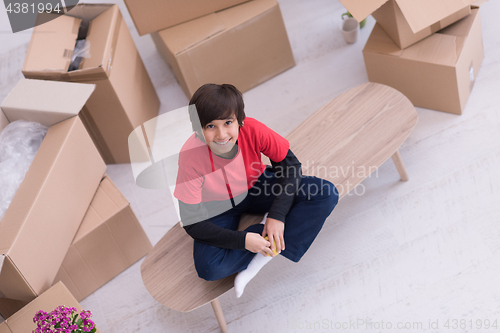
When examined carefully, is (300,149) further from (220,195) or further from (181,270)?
(181,270)

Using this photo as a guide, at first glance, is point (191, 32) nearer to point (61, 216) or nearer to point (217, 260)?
point (61, 216)

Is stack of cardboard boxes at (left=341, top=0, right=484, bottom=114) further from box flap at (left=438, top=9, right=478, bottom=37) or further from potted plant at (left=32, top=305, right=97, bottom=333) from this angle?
potted plant at (left=32, top=305, right=97, bottom=333)

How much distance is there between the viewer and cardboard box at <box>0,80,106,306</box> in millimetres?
1227

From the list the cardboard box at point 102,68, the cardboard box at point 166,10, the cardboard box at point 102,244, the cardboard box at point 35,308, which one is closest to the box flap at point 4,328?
the cardboard box at point 35,308

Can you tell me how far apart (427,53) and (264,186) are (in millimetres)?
845

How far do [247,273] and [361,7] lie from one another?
969 mm

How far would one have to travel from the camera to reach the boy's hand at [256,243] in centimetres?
125

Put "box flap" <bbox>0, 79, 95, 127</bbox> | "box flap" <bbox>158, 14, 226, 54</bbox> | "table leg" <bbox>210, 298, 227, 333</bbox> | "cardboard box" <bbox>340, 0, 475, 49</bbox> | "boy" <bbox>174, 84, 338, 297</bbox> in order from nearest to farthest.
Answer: "boy" <bbox>174, 84, 338, 297</bbox>
"table leg" <bbox>210, 298, 227, 333</bbox>
"box flap" <bbox>0, 79, 95, 127</bbox>
"cardboard box" <bbox>340, 0, 475, 49</bbox>
"box flap" <bbox>158, 14, 226, 54</bbox>

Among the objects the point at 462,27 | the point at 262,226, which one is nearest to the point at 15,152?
the point at 262,226

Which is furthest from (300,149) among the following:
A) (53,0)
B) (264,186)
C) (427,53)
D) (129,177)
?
(53,0)

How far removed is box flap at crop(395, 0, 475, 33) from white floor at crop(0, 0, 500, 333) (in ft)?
1.34

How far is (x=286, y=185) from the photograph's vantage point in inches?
51.8

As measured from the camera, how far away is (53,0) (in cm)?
199

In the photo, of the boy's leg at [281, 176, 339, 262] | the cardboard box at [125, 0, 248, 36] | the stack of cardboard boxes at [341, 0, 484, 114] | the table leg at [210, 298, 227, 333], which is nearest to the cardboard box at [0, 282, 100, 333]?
the table leg at [210, 298, 227, 333]
